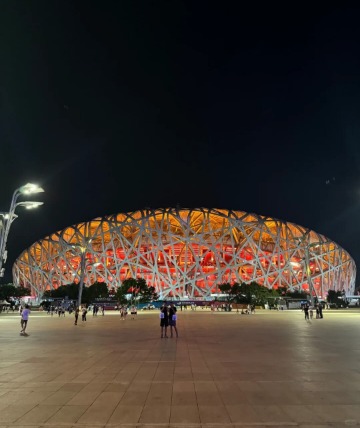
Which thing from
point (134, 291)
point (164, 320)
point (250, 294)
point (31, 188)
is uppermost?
point (31, 188)

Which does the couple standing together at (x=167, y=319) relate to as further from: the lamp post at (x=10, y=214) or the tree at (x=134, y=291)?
the tree at (x=134, y=291)

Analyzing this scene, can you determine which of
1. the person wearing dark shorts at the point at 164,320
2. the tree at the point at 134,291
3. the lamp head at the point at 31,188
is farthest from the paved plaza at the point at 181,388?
the tree at the point at 134,291

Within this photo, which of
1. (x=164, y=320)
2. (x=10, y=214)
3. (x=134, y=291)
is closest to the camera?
(x=164, y=320)

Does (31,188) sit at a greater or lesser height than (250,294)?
greater

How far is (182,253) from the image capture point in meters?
92.3

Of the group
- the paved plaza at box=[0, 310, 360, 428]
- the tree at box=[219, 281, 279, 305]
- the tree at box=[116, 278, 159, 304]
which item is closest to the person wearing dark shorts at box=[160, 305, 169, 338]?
the paved plaza at box=[0, 310, 360, 428]

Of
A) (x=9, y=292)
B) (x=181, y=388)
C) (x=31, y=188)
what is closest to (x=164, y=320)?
(x=31, y=188)

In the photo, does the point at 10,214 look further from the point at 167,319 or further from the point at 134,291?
the point at 134,291

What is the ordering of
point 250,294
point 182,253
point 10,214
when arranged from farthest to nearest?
1. point 182,253
2. point 250,294
3. point 10,214

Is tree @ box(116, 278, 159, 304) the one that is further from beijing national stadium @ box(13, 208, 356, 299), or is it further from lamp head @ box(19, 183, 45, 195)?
lamp head @ box(19, 183, 45, 195)

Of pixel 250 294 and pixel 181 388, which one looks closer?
pixel 181 388

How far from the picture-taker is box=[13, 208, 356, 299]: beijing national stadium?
89.1 meters

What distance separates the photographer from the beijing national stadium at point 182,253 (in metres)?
89.1

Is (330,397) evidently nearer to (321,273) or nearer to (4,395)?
(4,395)
